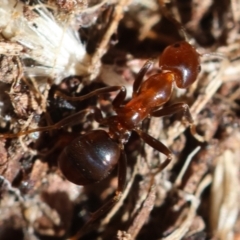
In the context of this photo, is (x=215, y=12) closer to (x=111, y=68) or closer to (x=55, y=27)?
(x=111, y=68)

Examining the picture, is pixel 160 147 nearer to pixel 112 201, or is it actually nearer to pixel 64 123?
pixel 112 201

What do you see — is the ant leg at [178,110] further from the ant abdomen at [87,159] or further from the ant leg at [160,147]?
the ant abdomen at [87,159]

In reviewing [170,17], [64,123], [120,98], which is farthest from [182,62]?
[64,123]

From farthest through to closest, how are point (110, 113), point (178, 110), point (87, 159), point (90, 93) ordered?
point (110, 113), point (178, 110), point (90, 93), point (87, 159)

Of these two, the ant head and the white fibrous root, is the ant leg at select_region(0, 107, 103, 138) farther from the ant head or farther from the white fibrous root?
the ant head

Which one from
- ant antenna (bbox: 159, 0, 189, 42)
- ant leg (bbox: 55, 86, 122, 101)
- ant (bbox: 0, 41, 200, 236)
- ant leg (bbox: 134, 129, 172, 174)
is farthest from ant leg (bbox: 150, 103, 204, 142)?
ant antenna (bbox: 159, 0, 189, 42)

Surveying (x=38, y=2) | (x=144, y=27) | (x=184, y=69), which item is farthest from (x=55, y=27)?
(x=184, y=69)

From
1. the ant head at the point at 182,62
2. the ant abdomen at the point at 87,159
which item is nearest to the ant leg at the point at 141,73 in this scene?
the ant head at the point at 182,62
